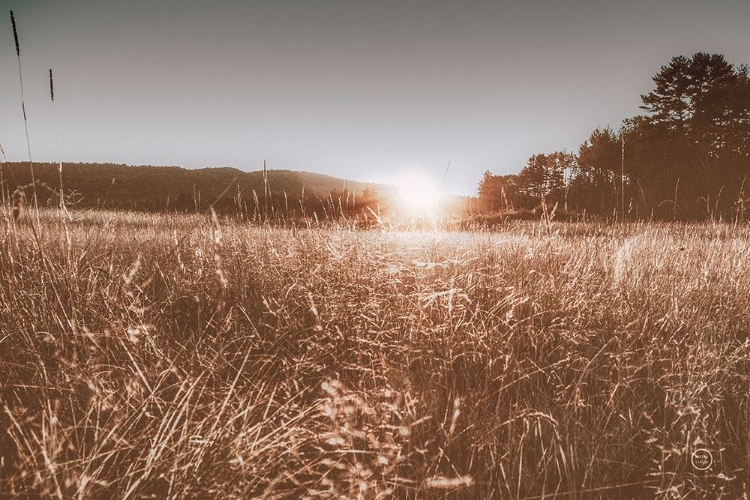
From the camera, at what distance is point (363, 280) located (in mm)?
2785

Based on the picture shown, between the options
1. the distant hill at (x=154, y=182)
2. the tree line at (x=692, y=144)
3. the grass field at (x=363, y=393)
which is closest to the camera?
the grass field at (x=363, y=393)

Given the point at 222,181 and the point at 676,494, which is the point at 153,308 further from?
the point at 222,181

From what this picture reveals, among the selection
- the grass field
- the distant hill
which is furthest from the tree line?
the grass field

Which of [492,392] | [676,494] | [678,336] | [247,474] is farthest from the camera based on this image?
[678,336]

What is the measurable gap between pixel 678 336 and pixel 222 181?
5530cm

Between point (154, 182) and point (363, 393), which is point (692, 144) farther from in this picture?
point (154, 182)

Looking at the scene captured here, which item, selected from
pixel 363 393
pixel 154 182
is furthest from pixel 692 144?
pixel 154 182

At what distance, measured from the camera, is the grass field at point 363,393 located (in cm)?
121

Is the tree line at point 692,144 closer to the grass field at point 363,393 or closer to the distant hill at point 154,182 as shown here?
the distant hill at point 154,182

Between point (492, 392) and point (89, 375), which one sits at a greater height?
point (89, 375)

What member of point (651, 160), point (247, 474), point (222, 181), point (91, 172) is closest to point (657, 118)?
point (651, 160)

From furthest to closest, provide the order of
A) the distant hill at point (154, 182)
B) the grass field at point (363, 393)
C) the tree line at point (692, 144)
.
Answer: the distant hill at point (154, 182), the tree line at point (692, 144), the grass field at point (363, 393)

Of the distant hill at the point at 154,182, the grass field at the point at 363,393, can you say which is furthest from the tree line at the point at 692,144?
the grass field at the point at 363,393

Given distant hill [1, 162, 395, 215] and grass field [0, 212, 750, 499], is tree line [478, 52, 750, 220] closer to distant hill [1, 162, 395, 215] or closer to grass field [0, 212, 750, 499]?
distant hill [1, 162, 395, 215]
